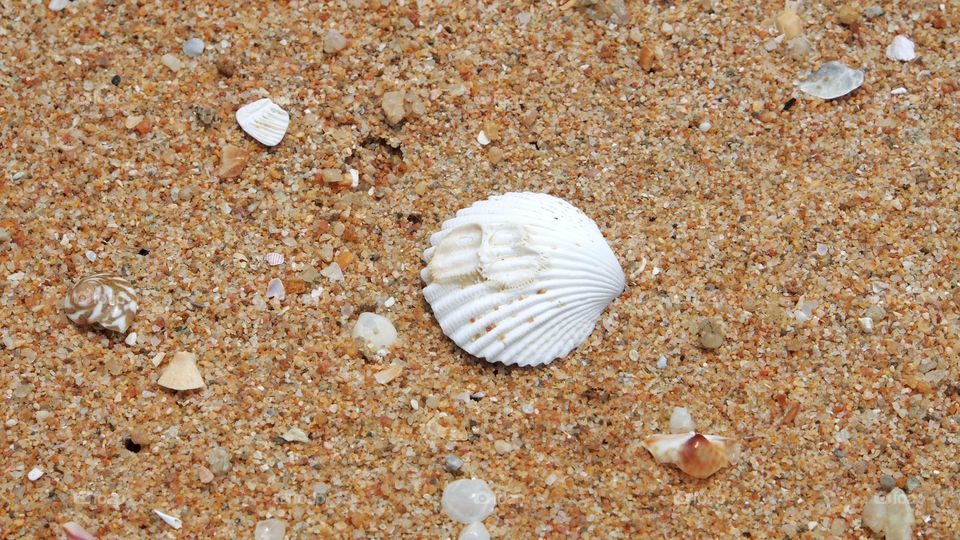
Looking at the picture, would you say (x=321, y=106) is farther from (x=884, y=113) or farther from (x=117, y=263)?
(x=884, y=113)

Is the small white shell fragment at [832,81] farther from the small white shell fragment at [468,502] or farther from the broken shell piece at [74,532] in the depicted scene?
the broken shell piece at [74,532]

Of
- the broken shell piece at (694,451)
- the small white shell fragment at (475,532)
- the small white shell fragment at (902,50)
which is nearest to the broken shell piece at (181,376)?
the small white shell fragment at (475,532)

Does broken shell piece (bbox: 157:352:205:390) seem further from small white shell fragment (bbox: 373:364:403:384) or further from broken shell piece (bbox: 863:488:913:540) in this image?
broken shell piece (bbox: 863:488:913:540)

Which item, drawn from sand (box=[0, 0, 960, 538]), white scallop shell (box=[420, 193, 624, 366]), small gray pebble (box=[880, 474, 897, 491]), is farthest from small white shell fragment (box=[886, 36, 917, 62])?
small gray pebble (box=[880, 474, 897, 491])

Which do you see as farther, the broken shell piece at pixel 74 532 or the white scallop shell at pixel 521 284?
the white scallop shell at pixel 521 284

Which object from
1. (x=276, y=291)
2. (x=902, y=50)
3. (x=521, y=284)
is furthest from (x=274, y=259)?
(x=902, y=50)

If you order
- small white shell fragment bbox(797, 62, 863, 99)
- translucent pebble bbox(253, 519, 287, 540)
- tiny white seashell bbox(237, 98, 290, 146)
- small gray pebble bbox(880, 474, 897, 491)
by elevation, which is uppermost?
small white shell fragment bbox(797, 62, 863, 99)

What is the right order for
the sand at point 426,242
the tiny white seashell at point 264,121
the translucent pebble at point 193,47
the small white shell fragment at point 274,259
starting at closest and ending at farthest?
the sand at point 426,242 → the small white shell fragment at point 274,259 → the tiny white seashell at point 264,121 → the translucent pebble at point 193,47

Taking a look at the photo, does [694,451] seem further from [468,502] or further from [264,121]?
[264,121]
